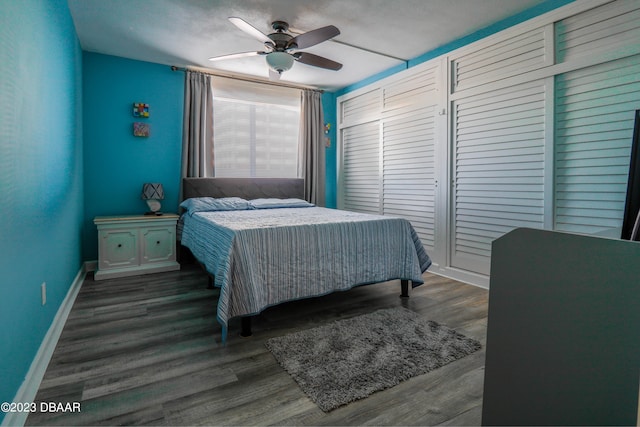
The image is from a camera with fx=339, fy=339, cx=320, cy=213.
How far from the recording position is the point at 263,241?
2.40 meters

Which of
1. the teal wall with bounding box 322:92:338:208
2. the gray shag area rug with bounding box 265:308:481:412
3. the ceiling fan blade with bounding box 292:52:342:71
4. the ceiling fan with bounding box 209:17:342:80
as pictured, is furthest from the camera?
the teal wall with bounding box 322:92:338:208

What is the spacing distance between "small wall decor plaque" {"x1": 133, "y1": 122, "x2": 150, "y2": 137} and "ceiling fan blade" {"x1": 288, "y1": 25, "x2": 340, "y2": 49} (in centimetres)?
227

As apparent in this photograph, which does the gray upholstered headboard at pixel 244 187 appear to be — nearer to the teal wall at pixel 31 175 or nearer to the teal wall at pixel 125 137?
the teal wall at pixel 125 137

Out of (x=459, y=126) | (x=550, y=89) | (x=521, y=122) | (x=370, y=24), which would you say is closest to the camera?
(x=550, y=89)

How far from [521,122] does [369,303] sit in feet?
7.22

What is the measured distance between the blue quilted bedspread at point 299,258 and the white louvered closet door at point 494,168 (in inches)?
31.4

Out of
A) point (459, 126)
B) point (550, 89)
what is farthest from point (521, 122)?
point (459, 126)

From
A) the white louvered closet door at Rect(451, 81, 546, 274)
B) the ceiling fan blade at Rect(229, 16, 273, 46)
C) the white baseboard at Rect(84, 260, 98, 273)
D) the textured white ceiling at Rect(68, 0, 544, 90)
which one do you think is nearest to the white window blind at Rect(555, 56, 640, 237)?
the white louvered closet door at Rect(451, 81, 546, 274)

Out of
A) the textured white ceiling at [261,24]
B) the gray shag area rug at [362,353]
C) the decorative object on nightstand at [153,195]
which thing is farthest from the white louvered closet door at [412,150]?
the decorative object on nightstand at [153,195]

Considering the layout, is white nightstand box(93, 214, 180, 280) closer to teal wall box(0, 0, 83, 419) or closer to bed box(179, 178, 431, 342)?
bed box(179, 178, 431, 342)

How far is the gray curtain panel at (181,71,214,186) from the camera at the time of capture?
447 cm

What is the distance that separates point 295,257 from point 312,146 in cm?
325

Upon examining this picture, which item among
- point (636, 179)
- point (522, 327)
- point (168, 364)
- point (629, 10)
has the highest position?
point (629, 10)

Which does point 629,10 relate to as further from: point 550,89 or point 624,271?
point 624,271
